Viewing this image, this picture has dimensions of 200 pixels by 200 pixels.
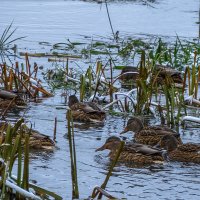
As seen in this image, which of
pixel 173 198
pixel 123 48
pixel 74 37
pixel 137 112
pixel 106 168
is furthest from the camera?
pixel 74 37

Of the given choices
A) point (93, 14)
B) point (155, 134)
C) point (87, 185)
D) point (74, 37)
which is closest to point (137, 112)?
point (155, 134)

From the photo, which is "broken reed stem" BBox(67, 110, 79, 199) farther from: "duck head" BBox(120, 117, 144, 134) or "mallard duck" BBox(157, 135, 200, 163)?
"duck head" BBox(120, 117, 144, 134)

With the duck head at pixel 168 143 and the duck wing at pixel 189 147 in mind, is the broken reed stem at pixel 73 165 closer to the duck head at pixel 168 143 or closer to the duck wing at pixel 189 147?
the duck wing at pixel 189 147

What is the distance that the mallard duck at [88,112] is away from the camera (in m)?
11.9

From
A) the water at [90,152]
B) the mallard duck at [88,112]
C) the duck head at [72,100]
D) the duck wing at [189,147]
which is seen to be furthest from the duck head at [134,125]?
the duck head at [72,100]

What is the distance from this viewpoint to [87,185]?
28.5 feet

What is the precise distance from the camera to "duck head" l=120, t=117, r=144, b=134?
11148 mm

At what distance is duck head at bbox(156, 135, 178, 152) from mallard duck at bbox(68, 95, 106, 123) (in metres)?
1.48

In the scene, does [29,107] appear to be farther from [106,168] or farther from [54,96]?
[106,168]

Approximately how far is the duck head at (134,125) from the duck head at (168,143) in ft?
1.86

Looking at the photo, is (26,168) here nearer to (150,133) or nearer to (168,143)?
(168,143)

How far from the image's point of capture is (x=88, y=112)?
39.3ft

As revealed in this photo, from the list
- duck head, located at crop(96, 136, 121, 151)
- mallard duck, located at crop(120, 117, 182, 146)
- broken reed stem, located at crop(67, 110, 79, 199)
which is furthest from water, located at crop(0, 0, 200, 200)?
broken reed stem, located at crop(67, 110, 79, 199)

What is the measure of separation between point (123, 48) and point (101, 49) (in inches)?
23.5
